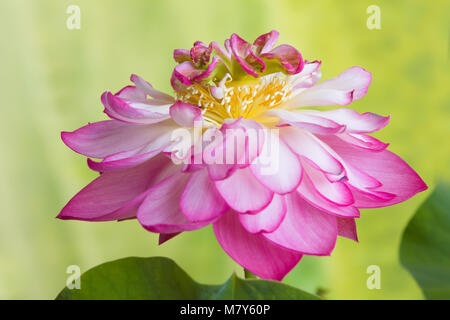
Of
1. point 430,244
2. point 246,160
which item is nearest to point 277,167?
point 246,160

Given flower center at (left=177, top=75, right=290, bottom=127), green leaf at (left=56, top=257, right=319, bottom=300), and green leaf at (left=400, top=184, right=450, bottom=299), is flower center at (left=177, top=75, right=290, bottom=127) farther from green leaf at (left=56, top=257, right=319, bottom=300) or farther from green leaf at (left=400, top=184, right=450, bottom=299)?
green leaf at (left=400, top=184, right=450, bottom=299)

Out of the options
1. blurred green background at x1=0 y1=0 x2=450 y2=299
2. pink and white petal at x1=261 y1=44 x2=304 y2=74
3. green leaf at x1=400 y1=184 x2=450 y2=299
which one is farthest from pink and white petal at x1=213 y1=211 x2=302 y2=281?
blurred green background at x1=0 y1=0 x2=450 y2=299

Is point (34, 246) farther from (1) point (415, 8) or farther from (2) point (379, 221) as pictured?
(1) point (415, 8)

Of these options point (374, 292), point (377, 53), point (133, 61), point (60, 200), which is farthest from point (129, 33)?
point (374, 292)

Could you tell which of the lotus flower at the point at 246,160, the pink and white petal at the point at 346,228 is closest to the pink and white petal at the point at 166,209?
the lotus flower at the point at 246,160

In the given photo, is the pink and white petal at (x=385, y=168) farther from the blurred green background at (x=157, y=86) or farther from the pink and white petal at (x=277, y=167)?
the blurred green background at (x=157, y=86)

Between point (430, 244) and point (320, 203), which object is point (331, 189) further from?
point (430, 244)
